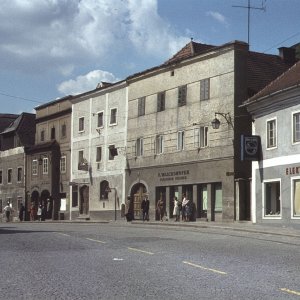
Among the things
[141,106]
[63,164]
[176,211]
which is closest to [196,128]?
[176,211]

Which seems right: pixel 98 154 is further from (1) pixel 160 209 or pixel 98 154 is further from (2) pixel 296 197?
(2) pixel 296 197

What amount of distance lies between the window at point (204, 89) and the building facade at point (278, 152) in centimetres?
602

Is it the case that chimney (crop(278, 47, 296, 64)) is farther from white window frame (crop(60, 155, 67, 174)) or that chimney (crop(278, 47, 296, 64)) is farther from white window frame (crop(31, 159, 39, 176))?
white window frame (crop(31, 159, 39, 176))

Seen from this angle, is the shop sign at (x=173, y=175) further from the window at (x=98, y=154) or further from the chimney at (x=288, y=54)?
the chimney at (x=288, y=54)

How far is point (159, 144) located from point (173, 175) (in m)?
2.99

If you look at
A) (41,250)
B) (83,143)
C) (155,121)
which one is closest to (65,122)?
(83,143)

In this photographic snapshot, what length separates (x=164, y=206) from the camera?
4294 centimetres

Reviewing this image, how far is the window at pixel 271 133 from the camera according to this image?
31.6 meters

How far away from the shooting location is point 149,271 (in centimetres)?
1211

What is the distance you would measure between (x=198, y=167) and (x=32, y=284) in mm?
29660

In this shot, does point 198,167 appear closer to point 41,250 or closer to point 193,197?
point 193,197

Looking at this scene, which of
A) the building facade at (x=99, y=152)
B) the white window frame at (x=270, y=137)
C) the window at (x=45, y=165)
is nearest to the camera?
the white window frame at (x=270, y=137)

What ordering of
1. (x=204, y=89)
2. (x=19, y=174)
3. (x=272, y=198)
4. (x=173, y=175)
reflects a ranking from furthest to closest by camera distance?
(x=19, y=174), (x=173, y=175), (x=204, y=89), (x=272, y=198)

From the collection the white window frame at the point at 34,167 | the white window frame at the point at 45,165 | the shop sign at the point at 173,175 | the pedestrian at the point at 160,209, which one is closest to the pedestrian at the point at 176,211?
the shop sign at the point at 173,175
